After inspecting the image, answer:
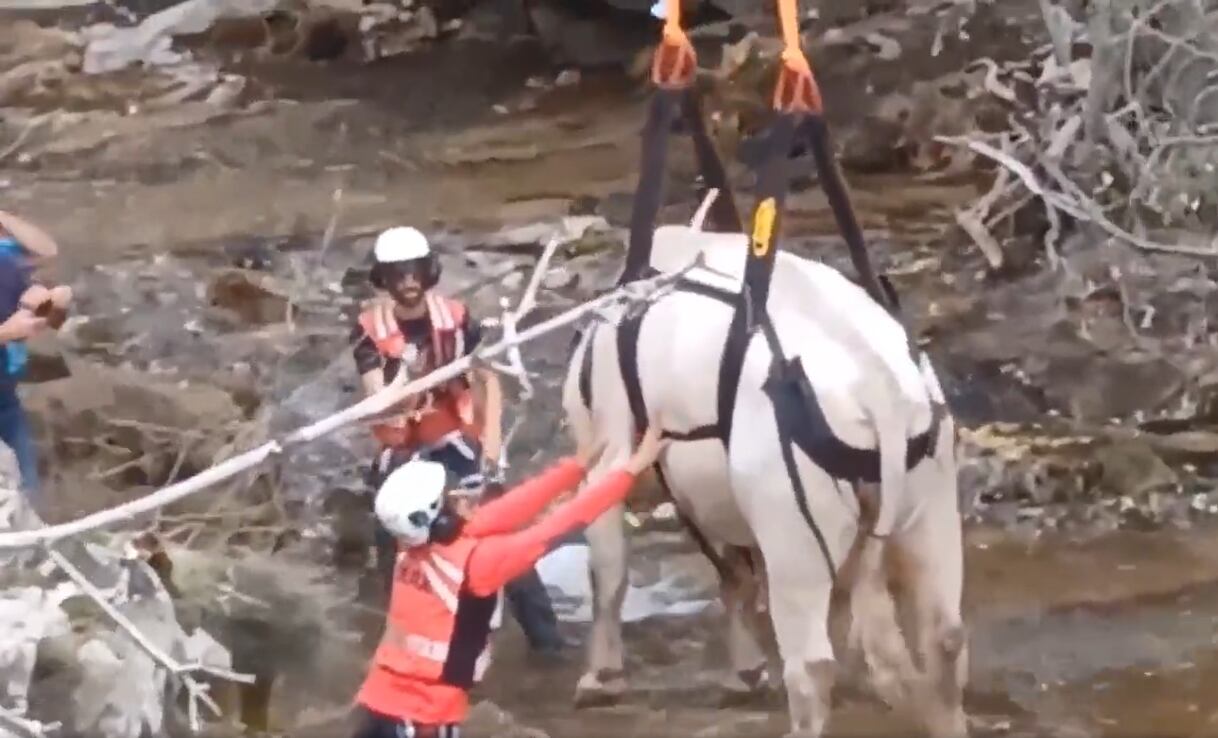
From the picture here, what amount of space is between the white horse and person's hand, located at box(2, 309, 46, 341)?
0.68m

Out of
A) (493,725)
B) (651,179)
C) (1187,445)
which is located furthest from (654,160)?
(1187,445)

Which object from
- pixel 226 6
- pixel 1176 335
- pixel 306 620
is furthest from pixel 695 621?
pixel 226 6

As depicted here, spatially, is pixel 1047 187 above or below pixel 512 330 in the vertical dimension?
below

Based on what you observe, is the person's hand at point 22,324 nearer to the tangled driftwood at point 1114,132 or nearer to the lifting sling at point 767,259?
the lifting sling at point 767,259

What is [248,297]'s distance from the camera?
2.44 metres

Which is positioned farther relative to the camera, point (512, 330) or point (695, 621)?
point (695, 621)

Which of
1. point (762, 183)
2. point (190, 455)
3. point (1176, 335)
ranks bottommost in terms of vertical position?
point (190, 455)

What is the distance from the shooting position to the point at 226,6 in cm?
255

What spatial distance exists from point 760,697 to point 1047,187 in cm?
115

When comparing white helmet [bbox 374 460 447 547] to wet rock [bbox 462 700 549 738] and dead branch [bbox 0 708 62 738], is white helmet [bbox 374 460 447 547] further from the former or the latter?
wet rock [bbox 462 700 549 738]

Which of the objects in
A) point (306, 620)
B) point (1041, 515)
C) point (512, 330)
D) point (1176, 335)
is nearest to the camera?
point (512, 330)

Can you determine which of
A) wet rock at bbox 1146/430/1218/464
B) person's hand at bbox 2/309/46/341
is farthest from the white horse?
wet rock at bbox 1146/430/1218/464

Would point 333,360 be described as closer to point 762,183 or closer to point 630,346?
point 630,346

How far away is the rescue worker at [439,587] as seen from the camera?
137 centimetres
